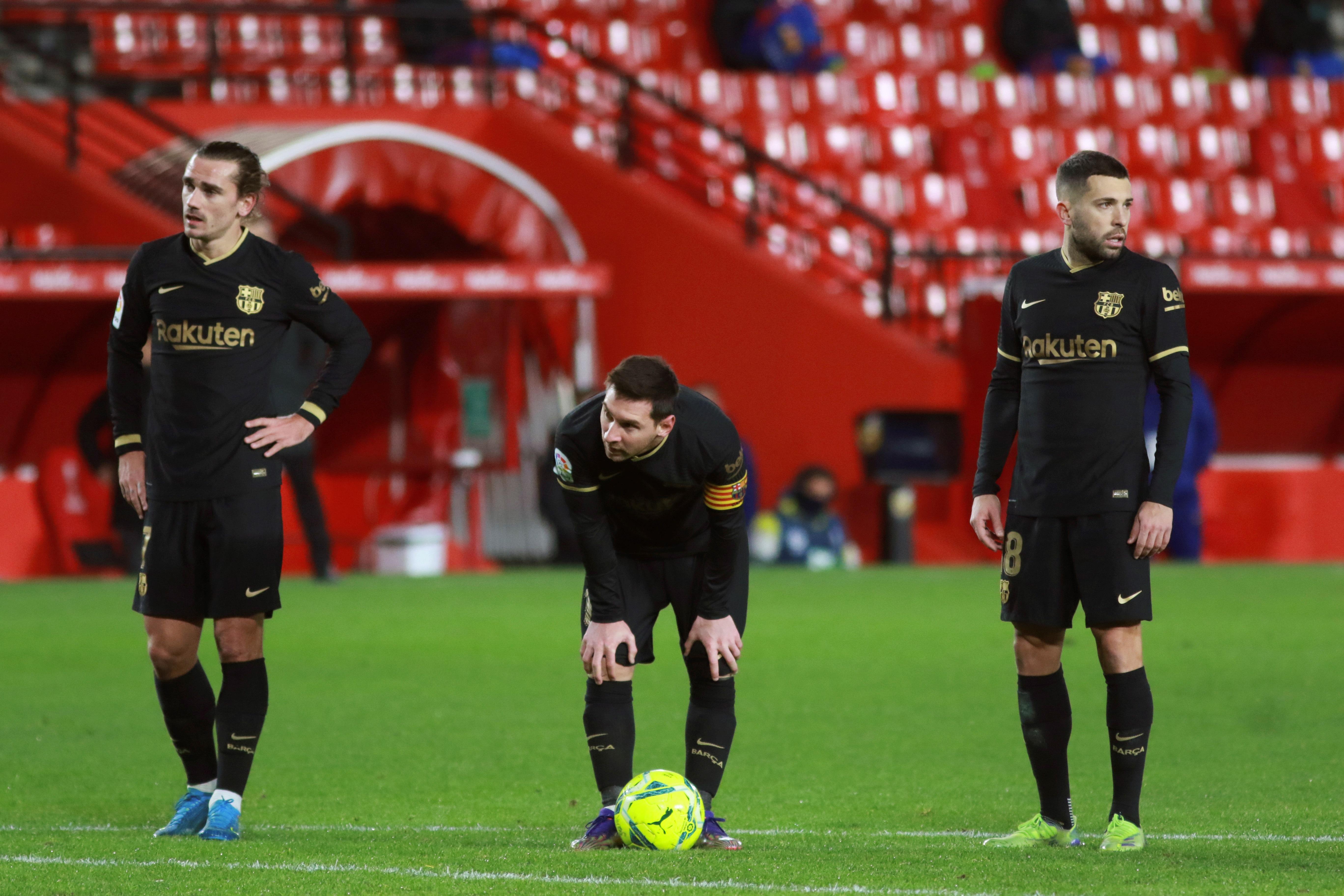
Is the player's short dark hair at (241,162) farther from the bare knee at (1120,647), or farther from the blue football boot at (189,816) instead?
the bare knee at (1120,647)

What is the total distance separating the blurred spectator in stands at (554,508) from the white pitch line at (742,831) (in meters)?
10.1

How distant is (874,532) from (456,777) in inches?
438

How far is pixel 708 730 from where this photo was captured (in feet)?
18.4

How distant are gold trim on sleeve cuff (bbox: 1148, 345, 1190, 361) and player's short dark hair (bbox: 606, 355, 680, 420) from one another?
1.35m

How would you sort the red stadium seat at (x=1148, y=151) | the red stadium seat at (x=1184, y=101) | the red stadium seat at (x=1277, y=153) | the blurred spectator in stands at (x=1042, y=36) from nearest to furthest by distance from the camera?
the red stadium seat at (x=1148, y=151)
the red stadium seat at (x=1277, y=153)
the red stadium seat at (x=1184, y=101)
the blurred spectator in stands at (x=1042, y=36)

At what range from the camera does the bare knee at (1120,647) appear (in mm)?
5348

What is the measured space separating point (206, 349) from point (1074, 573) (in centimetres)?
259

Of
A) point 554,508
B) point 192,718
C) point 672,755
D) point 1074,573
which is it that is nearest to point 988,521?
point 1074,573

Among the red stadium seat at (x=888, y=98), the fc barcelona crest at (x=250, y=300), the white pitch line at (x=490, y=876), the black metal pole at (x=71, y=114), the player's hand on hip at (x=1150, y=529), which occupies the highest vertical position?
the red stadium seat at (x=888, y=98)

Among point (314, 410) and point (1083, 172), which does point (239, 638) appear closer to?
point (314, 410)

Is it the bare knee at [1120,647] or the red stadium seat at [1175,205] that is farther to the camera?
the red stadium seat at [1175,205]

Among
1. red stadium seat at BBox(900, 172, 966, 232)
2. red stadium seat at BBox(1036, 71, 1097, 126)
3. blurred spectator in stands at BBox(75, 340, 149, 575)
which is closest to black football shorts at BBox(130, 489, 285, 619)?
blurred spectator in stands at BBox(75, 340, 149, 575)

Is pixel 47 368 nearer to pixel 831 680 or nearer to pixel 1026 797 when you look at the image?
pixel 831 680

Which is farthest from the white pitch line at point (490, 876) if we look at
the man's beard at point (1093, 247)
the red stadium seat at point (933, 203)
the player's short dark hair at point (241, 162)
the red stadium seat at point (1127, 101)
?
the red stadium seat at point (1127, 101)
